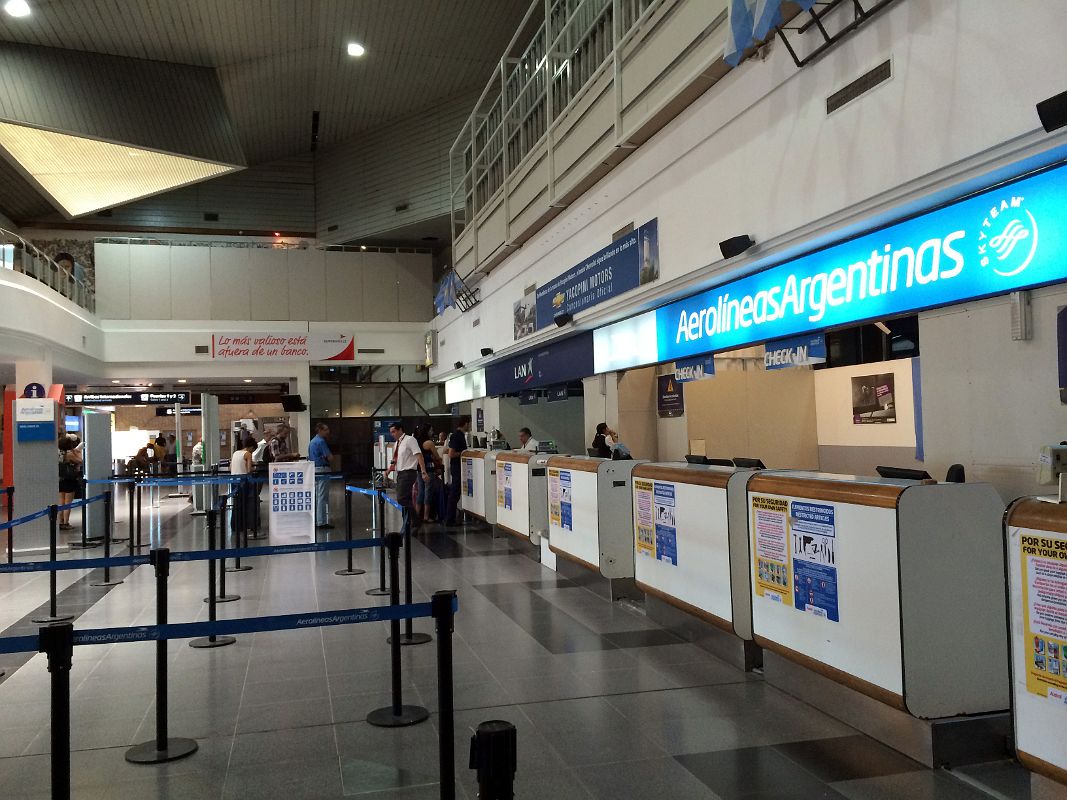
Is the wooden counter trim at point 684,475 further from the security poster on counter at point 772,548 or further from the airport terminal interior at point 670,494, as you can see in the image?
the security poster on counter at point 772,548

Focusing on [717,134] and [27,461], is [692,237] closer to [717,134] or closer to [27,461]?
[717,134]

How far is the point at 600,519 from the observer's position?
7242 mm

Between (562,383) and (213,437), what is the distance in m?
10.7

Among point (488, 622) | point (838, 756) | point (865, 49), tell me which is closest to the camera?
point (838, 756)

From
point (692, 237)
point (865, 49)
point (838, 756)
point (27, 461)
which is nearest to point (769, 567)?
point (838, 756)

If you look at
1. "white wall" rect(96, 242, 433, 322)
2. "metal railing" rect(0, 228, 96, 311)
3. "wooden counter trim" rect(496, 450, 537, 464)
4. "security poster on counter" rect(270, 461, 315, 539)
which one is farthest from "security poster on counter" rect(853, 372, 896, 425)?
"white wall" rect(96, 242, 433, 322)

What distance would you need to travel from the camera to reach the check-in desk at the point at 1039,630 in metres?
2.89

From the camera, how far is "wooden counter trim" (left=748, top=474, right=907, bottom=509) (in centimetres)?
385

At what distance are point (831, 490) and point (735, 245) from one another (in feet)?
10.3

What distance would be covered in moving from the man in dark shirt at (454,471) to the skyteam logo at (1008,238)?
1001 cm

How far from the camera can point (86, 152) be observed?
18766 millimetres

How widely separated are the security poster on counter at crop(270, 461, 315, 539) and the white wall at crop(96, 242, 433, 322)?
15.6 metres

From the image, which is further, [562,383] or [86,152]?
[86,152]

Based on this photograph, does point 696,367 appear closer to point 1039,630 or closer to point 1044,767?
point 1039,630
